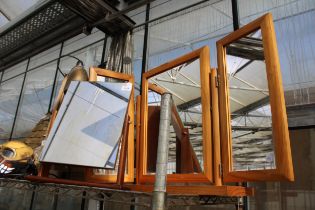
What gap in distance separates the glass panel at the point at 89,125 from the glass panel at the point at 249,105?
0.54 meters

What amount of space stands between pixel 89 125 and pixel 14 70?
322 centimetres

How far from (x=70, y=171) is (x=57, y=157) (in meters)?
0.27

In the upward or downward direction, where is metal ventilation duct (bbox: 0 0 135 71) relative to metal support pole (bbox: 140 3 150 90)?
upward

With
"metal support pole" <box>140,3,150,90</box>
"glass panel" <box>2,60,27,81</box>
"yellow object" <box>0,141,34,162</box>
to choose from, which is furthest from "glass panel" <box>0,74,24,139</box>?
"metal support pole" <box>140,3,150,90</box>

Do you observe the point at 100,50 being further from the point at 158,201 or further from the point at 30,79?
the point at 158,201

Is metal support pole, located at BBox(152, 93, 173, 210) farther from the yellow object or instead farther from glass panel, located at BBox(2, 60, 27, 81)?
glass panel, located at BBox(2, 60, 27, 81)

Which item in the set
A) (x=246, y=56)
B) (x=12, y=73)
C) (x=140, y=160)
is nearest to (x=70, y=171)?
(x=140, y=160)

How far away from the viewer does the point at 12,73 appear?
4.02m

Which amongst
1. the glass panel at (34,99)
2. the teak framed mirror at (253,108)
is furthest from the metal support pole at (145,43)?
the glass panel at (34,99)

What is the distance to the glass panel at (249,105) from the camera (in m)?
1.08

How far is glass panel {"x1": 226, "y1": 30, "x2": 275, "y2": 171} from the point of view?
1.08 metres

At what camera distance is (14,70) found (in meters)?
3.99

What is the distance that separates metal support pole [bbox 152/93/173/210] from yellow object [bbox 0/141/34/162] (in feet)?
4.01

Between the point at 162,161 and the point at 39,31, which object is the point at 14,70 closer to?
the point at 39,31
